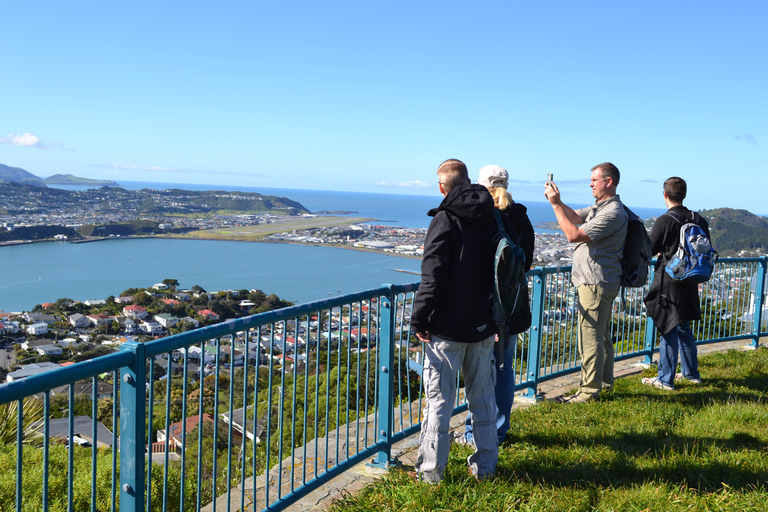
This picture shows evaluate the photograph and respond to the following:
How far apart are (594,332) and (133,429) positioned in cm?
387

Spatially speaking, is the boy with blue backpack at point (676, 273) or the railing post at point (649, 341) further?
the railing post at point (649, 341)

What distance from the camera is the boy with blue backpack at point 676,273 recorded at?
518cm

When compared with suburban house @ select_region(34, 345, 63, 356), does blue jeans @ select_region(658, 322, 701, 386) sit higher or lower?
higher

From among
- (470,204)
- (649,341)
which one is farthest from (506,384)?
(649,341)

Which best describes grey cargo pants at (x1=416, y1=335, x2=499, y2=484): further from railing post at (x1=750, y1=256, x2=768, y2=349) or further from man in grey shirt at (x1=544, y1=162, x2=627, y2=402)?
railing post at (x1=750, y1=256, x2=768, y2=349)

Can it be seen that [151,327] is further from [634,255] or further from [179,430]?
[634,255]

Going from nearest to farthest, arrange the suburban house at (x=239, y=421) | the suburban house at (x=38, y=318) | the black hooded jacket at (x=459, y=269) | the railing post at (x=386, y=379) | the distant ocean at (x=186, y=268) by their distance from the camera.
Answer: the suburban house at (x=239, y=421)
the black hooded jacket at (x=459, y=269)
the railing post at (x=386, y=379)
the suburban house at (x=38, y=318)
the distant ocean at (x=186, y=268)

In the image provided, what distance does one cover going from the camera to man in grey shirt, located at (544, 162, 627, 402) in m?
4.53

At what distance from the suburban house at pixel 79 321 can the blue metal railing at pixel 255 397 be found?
23.5 metres

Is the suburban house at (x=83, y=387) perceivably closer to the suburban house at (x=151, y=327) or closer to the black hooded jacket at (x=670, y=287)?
the black hooded jacket at (x=670, y=287)

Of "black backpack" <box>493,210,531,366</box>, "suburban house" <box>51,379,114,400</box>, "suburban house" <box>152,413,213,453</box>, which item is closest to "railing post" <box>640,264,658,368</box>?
"black backpack" <box>493,210,531,366</box>

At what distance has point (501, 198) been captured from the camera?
3.58 metres

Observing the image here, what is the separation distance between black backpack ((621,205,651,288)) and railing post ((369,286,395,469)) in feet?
7.06

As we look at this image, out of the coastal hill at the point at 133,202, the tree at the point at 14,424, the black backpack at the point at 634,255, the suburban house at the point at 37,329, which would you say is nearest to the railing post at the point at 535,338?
the black backpack at the point at 634,255
